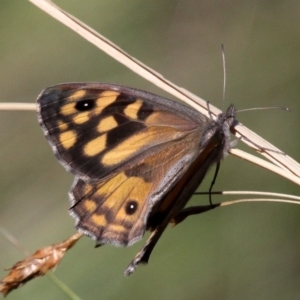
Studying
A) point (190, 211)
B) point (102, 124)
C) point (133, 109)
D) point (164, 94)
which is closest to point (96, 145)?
point (102, 124)

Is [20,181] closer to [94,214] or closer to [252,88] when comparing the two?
[252,88]

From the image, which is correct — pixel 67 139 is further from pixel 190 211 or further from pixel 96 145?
pixel 190 211

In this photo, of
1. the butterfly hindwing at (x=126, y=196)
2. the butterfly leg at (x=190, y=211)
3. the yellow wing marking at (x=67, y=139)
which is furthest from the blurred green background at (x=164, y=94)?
the butterfly leg at (x=190, y=211)

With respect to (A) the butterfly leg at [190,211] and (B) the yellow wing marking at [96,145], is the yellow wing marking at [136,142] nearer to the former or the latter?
(B) the yellow wing marking at [96,145]

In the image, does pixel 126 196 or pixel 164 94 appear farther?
pixel 164 94

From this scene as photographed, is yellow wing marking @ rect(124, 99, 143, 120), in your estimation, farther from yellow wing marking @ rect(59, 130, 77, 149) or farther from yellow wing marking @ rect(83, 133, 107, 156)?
yellow wing marking @ rect(59, 130, 77, 149)

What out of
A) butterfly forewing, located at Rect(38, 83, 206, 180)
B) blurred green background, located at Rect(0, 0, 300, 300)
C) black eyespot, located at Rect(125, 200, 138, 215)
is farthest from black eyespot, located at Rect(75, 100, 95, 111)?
blurred green background, located at Rect(0, 0, 300, 300)

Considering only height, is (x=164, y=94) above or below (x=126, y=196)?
below
